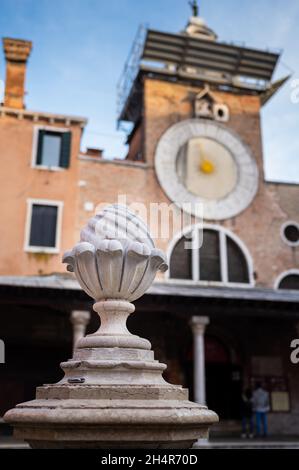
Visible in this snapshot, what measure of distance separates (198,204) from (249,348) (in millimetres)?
4644

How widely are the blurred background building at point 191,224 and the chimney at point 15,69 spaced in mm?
39

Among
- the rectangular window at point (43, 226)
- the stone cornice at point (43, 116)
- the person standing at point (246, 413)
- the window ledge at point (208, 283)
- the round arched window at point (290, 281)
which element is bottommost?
the person standing at point (246, 413)

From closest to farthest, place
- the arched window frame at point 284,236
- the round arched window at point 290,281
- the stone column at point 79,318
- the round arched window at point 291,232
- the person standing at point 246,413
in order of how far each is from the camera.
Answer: the stone column at point 79,318
the person standing at point 246,413
the round arched window at point 290,281
the arched window frame at point 284,236
the round arched window at point 291,232

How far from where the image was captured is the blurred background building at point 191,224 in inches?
594

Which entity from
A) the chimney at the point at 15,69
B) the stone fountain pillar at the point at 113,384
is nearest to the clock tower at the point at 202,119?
the chimney at the point at 15,69

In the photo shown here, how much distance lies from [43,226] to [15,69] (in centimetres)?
565

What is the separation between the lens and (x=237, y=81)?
19.5m

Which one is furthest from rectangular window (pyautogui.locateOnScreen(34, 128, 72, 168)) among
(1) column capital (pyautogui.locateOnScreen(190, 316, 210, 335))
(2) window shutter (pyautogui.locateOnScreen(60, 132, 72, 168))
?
(1) column capital (pyautogui.locateOnScreen(190, 316, 210, 335))

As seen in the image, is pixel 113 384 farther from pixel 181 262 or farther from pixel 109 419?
pixel 181 262

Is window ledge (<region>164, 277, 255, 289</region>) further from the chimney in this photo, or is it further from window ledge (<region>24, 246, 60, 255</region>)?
the chimney

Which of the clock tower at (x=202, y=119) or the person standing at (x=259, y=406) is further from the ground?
the clock tower at (x=202, y=119)

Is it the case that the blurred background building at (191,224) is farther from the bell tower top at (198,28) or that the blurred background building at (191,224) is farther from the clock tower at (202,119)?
the bell tower top at (198,28)

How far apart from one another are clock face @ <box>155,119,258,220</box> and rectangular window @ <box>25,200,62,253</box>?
3.48m

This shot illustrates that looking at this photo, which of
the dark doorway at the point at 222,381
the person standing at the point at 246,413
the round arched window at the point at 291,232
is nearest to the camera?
the person standing at the point at 246,413
